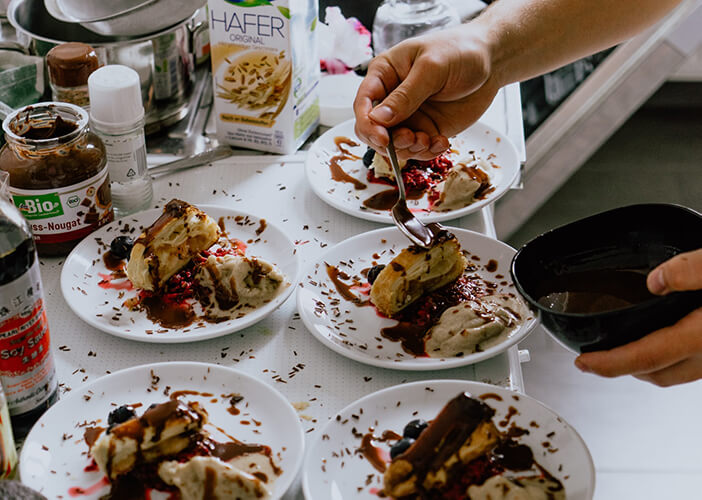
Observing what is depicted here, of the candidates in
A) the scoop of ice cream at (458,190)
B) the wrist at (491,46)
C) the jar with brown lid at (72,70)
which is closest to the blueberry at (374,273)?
the scoop of ice cream at (458,190)

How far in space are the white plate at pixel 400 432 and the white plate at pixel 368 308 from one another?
0.24ft

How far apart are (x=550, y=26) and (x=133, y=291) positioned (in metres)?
0.93

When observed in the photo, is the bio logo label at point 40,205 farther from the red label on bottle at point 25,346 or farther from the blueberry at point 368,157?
the blueberry at point 368,157

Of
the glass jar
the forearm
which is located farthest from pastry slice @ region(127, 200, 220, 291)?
the glass jar

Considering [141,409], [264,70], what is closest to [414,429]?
[141,409]

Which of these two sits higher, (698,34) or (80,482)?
(80,482)

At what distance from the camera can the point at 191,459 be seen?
3.18 ft

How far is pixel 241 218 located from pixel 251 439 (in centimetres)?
55

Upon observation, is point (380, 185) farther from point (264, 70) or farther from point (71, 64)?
point (71, 64)

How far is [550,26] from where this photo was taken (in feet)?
5.22

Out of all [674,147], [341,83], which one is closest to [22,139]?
[341,83]

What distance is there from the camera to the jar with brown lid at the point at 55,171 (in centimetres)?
132

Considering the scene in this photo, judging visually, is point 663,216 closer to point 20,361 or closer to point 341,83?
point 20,361

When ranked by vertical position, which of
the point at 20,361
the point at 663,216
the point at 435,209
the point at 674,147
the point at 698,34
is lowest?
the point at 674,147
